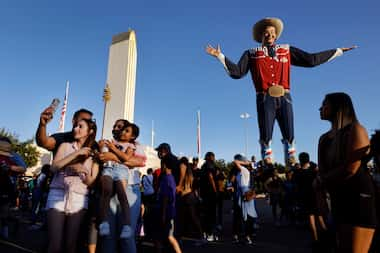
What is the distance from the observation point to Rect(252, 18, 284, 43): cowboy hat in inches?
251

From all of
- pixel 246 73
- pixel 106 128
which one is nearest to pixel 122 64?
pixel 106 128

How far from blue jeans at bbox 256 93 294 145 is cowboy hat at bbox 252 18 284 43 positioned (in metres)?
1.36

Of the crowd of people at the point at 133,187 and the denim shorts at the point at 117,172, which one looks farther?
the denim shorts at the point at 117,172

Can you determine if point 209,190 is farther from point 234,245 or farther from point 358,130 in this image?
point 358,130

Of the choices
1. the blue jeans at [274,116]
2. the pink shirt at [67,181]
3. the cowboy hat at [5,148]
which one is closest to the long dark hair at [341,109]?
the pink shirt at [67,181]

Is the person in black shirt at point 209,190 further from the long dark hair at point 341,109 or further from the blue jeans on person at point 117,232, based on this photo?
the long dark hair at point 341,109

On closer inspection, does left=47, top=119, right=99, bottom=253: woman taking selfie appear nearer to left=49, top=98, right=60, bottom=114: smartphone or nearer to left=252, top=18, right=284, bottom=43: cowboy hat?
left=49, top=98, right=60, bottom=114: smartphone

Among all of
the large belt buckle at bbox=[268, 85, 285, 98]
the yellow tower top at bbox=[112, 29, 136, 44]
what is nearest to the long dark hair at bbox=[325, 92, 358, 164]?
the large belt buckle at bbox=[268, 85, 285, 98]

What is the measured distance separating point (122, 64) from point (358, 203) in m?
21.9

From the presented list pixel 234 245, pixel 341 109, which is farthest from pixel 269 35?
pixel 341 109

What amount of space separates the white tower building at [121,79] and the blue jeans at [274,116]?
56.1ft

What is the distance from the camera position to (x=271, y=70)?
6199mm

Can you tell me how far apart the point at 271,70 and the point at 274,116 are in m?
0.92

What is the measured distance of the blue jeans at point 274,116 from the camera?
19.7 ft
